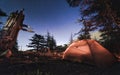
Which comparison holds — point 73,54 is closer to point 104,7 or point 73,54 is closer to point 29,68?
point 29,68

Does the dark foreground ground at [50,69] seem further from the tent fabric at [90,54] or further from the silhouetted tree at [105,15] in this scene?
the silhouetted tree at [105,15]

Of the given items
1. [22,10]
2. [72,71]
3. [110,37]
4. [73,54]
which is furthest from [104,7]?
[72,71]

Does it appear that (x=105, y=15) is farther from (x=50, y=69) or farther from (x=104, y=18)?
(x=50, y=69)

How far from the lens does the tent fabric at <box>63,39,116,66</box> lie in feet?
43.9

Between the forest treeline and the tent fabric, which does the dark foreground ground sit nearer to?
the tent fabric

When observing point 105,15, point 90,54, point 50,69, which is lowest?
point 50,69

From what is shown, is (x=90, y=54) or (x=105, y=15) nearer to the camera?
(x=90, y=54)

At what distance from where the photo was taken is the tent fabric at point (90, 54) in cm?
1337

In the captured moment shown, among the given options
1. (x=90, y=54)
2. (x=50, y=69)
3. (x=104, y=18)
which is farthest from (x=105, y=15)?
(x=50, y=69)

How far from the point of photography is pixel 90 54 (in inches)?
532

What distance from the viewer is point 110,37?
65.1 feet

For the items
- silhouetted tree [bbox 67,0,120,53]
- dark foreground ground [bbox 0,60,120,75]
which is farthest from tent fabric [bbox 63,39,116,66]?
silhouetted tree [bbox 67,0,120,53]

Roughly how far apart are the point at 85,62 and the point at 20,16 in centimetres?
741

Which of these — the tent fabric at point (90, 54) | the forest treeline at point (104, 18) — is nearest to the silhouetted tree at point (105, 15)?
the forest treeline at point (104, 18)
